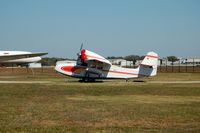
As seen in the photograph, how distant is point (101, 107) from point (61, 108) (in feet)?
5.39

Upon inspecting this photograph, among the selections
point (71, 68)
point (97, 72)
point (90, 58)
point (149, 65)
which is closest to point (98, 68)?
point (97, 72)

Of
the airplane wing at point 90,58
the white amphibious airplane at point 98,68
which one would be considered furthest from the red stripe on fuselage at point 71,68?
the airplane wing at point 90,58

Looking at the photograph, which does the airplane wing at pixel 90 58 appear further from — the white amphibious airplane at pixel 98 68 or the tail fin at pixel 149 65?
the tail fin at pixel 149 65

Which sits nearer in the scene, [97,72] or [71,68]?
[97,72]

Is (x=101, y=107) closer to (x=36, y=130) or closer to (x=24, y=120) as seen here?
(x=24, y=120)

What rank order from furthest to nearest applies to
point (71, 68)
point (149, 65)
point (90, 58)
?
1. point (149, 65)
2. point (71, 68)
3. point (90, 58)

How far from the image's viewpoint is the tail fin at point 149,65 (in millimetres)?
39875

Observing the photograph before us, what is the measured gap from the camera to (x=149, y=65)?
131 feet

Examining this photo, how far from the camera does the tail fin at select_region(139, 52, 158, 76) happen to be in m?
39.9

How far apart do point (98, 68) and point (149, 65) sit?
5238 mm

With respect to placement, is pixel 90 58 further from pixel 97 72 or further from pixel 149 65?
pixel 149 65

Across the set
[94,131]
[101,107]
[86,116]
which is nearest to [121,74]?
[101,107]

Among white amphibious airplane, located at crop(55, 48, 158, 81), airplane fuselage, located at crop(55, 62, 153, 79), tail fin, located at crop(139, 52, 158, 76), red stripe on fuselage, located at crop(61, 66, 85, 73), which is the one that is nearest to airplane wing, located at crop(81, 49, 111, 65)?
white amphibious airplane, located at crop(55, 48, 158, 81)

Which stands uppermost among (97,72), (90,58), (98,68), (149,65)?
(90,58)
